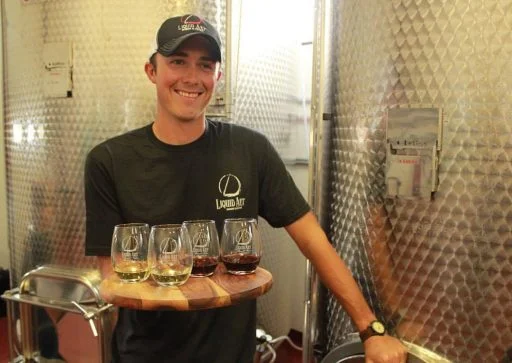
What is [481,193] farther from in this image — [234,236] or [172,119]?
[172,119]

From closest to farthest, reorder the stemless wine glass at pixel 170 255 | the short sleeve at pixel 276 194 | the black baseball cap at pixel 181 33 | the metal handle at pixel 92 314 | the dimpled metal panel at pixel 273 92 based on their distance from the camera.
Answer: the stemless wine glass at pixel 170 255 → the black baseball cap at pixel 181 33 → the short sleeve at pixel 276 194 → the metal handle at pixel 92 314 → the dimpled metal panel at pixel 273 92

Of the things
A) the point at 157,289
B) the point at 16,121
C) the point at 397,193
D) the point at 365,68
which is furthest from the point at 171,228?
the point at 16,121

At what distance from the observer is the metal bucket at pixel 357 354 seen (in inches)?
67.2

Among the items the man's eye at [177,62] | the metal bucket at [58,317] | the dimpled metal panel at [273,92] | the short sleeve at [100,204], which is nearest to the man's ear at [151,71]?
the man's eye at [177,62]

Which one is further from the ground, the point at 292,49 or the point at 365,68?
the point at 292,49

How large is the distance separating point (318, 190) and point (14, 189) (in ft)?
5.65

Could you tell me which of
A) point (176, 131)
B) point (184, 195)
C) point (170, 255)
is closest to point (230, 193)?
point (184, 195)

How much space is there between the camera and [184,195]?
1.82m

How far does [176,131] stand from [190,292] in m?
0.75

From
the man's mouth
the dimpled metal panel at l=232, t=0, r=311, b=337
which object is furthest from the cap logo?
the dimpled metal panel at l=232, t=0, r=311, b=337

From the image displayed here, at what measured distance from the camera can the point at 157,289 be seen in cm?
133

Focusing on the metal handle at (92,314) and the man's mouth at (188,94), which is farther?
the metal handle at (92,314)

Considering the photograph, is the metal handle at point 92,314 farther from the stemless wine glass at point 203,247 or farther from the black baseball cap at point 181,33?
the black baseball cap at point 181,33

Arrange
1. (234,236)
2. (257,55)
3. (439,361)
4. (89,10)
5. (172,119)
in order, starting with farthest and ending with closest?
(257,55) → (89,10) → (172,119) → (439,361) → (234,236)
